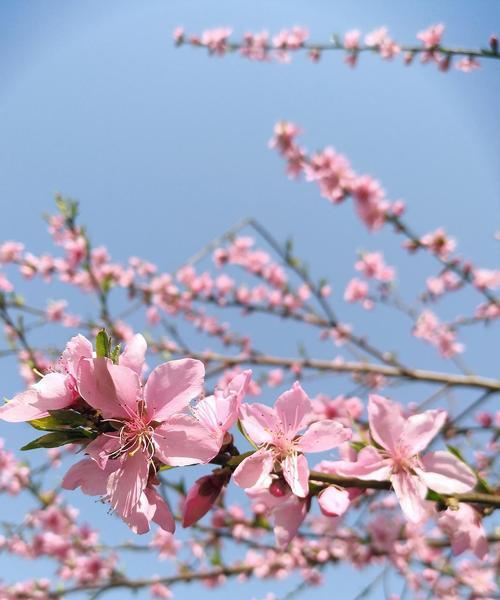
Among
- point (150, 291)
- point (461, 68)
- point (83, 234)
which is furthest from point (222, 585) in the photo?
point (461, 68)

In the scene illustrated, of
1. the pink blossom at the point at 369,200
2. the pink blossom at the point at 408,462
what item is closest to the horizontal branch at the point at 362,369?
the pink blossom at the point at 369,200

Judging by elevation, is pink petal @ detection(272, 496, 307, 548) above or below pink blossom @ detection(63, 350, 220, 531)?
below

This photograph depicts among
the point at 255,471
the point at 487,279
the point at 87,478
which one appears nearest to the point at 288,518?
the point at 255,471

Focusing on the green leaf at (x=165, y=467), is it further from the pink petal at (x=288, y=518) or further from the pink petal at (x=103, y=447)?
the pink petal at (x=288, y=518)

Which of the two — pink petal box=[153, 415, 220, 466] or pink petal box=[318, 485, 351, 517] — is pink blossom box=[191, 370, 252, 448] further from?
pink petal box=[318, 485, 351, 517]

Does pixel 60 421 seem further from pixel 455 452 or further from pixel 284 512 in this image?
pixel 455 452

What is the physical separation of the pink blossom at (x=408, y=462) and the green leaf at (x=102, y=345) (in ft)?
2.36

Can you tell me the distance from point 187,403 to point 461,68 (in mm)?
5233

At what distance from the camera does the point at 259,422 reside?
128cm

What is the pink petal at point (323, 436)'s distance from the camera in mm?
1257

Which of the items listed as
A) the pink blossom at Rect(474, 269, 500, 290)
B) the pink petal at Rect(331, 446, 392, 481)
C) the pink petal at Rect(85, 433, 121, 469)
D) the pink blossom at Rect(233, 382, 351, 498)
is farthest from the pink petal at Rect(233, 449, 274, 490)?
the pink blossom at Rect(474, 269, 500, 290)

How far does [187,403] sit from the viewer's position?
1.21 m

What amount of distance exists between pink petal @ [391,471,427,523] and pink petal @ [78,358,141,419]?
770mm

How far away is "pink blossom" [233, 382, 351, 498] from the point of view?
47.2 inches
